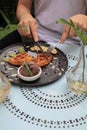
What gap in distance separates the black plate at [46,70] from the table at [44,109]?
0.02m

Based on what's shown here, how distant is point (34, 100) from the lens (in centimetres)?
78

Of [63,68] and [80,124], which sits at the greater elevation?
[63,68]

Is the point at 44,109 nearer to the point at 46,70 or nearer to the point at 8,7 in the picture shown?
the point at 46,70

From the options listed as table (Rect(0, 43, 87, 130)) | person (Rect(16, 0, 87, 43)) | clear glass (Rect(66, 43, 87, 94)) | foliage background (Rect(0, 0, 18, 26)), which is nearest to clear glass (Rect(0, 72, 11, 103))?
table (Rect(0, 43, 87, 130))

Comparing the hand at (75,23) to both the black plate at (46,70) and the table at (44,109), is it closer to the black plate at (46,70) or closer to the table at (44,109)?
the black plate at (46,70)

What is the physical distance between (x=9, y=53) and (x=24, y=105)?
0.27 m

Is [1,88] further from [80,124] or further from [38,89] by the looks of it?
[80,124]

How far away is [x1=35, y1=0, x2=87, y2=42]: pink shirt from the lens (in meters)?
1.21

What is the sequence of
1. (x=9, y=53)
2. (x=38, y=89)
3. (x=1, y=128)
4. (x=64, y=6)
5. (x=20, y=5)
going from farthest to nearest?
1. (x=20, y=5)
2. (x=64, y=6)
3. (x=9, y=53)
4. (x=38, y=89)
5. (x=1, y=128)

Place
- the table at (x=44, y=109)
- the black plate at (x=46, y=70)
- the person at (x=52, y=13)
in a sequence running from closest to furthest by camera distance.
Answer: the table at (x=44, y=109)
the black plate at (x=46, y=70)
the person at (x=52, y=13)

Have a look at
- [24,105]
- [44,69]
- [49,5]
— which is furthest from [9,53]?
[49,5]

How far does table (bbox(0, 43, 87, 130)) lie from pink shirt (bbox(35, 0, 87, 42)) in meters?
→ 0.42

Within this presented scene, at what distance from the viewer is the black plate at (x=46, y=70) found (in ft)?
2.72

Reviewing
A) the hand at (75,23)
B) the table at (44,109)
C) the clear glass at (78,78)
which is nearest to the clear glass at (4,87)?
the table at (44,109)
